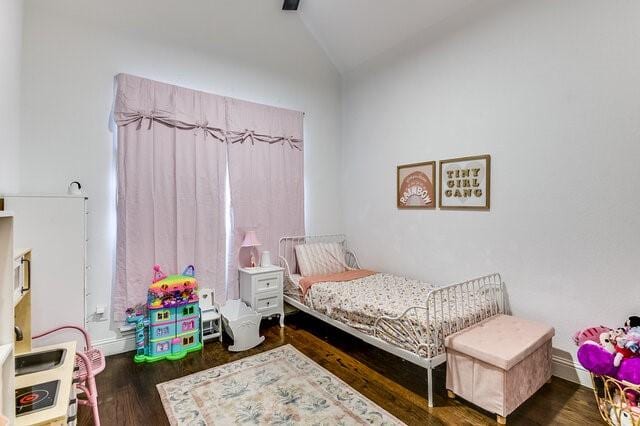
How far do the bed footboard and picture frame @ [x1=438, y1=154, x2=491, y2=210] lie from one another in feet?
2.29

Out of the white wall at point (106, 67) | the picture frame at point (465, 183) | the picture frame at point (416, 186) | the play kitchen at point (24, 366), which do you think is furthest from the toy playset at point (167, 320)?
the picture frame at point (465, 183)

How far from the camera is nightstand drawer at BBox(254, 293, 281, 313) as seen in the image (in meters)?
3.38

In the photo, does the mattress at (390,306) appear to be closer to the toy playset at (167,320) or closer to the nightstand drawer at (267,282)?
the nightstand drawer at (267,282)

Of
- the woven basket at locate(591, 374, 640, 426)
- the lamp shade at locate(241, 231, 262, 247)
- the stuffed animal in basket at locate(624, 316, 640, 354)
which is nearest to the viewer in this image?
the woven basket at locate(591, 374, 640, 426)

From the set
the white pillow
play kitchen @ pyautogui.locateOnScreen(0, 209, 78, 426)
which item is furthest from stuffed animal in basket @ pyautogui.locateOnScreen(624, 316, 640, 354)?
play kitchen @ pyautogui.locateOnScreen(0, 209, 78, 426)

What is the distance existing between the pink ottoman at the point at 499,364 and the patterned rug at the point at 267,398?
543 mm

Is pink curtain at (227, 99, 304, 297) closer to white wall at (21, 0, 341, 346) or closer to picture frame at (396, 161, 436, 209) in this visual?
white wall at (21, 0, 341, 346)

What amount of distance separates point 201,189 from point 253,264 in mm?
998

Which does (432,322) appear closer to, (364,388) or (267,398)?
(364,388)

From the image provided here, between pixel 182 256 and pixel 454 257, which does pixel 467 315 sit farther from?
pixel 182 256

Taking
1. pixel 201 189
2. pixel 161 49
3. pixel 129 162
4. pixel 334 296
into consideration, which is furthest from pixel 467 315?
pixel 161 49

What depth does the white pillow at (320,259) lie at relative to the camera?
378 centimetres

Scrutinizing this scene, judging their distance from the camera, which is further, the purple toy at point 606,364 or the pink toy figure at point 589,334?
the pink toy figure at point 589,334

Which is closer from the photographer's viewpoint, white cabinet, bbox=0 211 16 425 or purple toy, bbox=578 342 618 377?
white cabinet, bbox=0 211 16 425
